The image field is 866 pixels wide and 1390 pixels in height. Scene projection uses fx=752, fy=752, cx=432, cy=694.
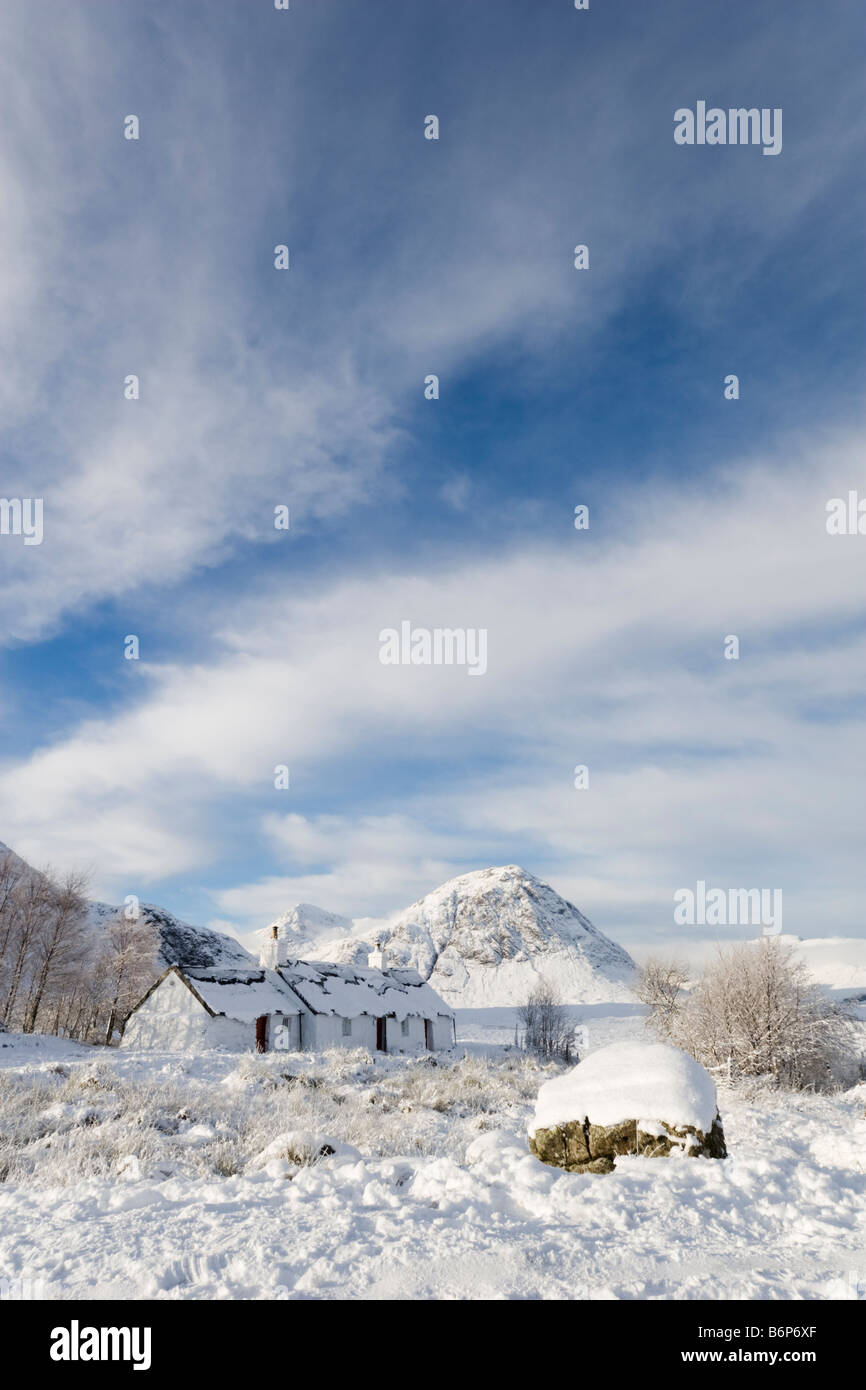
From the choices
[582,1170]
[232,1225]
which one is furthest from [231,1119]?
[232,1225]

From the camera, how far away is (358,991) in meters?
47.2

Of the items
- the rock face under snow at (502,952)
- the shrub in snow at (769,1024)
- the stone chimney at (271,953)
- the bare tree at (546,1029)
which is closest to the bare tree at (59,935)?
the stone chimney at (271,953)

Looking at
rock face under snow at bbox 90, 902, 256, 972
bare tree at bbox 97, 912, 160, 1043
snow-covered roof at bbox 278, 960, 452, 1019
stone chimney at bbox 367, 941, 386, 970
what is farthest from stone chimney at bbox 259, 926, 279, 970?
rock face under snow at bbox 90, 902, 256, 972

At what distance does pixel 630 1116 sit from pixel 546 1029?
47.6 m

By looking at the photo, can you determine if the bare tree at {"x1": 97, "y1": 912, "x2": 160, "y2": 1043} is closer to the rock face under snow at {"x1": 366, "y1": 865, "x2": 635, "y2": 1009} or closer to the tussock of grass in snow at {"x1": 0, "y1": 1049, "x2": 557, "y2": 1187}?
the tussock of grass in snow at {"x1": 0, "y1": 1049, "x2": 557, "y2": 1187}

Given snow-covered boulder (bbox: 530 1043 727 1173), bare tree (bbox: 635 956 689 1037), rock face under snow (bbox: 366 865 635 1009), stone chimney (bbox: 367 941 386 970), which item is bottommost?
rock face under snow (bbox: 366 865 635 1009)

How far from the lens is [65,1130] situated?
11.5 metres

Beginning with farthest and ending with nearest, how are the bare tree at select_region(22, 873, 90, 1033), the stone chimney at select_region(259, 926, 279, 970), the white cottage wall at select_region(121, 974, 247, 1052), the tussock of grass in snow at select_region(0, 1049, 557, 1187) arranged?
1. the bare tree at select_region(22, 873, 90, 1033)
2. the stone chimney at select_region(259, 926, 279, 970)
3. the white cottage wall at select_region(121, 974, 247, 1052)
4. the tussock of grass in snow at select_region(0, 1049, 557, 1187)

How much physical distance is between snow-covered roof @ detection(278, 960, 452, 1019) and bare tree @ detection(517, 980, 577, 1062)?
21.7ft

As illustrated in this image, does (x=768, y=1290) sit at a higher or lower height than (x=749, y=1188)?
higher

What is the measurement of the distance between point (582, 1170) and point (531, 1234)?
4.25m

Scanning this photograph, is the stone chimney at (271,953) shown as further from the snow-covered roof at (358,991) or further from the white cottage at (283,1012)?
the snow-covered roof at (358,991)

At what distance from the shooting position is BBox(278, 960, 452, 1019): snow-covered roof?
4417 centimetres
